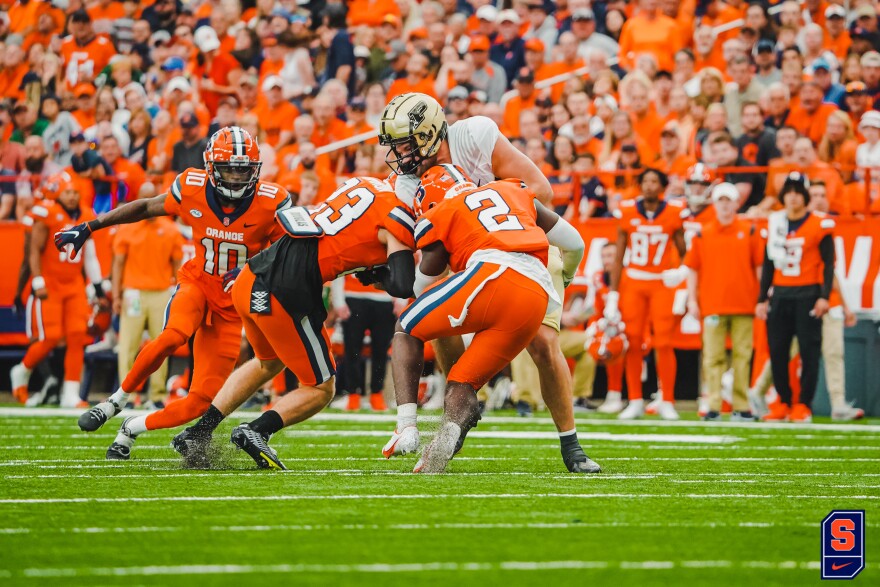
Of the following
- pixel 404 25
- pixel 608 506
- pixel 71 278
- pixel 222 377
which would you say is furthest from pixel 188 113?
pixel 608 506

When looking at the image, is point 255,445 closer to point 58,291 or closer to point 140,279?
point 140,279

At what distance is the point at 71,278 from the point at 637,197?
5505 mm

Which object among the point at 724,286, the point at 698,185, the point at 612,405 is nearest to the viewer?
the point at 724,286

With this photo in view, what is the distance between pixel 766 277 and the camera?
12.5 metres

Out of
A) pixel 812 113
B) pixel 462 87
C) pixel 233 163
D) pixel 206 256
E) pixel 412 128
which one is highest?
pixel 462 87

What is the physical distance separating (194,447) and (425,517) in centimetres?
246

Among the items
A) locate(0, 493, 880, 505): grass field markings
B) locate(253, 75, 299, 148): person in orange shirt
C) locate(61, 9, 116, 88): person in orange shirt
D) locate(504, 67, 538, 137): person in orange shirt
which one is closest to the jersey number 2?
locate(0, 493, 880, 505): grass field markings

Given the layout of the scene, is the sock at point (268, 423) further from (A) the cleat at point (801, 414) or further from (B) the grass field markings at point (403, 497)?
(A) the cleat at point (801, 414)

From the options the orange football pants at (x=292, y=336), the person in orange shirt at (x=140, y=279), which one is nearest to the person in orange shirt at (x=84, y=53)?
the person in orange shirt at (x=140, y=279)

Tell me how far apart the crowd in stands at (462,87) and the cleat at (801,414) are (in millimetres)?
2052

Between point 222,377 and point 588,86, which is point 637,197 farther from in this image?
point 222,377

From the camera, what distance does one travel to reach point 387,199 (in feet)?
23.4

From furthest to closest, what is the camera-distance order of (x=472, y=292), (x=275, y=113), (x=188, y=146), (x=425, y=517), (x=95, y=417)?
(x=275, y=113) < (x=188, y=146) < (x=95, y=417) < (x=472, y=292) < (x=425, y=517)

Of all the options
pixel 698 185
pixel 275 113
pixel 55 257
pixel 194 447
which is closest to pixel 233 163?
pixel 194 447
